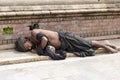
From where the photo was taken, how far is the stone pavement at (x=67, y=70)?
218 inches

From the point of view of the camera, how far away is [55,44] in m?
6.80

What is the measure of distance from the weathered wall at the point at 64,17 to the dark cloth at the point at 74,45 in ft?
1.90

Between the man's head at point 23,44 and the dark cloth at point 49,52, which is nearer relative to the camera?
the dark cloth at point 49,52

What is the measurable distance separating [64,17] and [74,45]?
0.88 m

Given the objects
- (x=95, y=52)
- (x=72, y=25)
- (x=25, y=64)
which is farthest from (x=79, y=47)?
(x=25, y=64)

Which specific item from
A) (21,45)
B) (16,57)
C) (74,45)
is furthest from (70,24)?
(16,57)

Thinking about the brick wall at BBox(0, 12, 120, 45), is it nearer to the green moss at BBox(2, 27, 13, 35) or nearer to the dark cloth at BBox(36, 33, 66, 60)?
the green moss at BBox(2, 27, 13, 35)

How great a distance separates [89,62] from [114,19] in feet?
7.30

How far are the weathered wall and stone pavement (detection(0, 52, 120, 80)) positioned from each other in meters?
1.13

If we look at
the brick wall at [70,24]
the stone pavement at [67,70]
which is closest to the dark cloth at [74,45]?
the stone pavement at [67,70]

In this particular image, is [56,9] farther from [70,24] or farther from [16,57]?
[16,57]

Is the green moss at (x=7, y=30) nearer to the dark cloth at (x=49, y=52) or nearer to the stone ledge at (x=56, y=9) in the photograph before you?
the stone ledge at (x=56, y=9)

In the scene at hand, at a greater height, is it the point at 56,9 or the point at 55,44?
the point at 56,9

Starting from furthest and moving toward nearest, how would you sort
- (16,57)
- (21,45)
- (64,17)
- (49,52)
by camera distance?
1. (64,17)
2. (21,45)
3. (49,52)
4. (16,57)
